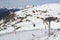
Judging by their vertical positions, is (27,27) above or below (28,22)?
above

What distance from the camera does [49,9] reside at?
7606 centimetres

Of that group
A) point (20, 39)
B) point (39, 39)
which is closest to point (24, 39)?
point (20, 39)

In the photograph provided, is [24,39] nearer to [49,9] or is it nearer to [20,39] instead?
[20,39]

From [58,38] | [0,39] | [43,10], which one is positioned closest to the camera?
[58,38]

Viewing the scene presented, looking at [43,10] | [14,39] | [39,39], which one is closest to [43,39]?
[39,39]

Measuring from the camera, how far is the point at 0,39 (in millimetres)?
30984

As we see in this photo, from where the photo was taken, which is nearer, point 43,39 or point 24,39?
point 43,39

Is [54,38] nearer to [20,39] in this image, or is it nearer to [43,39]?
[43,39]

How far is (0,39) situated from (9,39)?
5.91 ft

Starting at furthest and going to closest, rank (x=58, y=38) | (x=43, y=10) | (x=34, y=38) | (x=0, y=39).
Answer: (x=43, y=10)
(x=0, y=39)
(x=34, y=38)
(x=58, y=38)

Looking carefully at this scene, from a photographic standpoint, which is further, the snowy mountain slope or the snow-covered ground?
the snowy mountain slope

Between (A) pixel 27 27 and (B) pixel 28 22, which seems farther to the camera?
(B) pixel 28 22

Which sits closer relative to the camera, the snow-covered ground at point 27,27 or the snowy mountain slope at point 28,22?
the snow-covered ground at point 27,27

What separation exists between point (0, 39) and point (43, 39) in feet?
22.3
